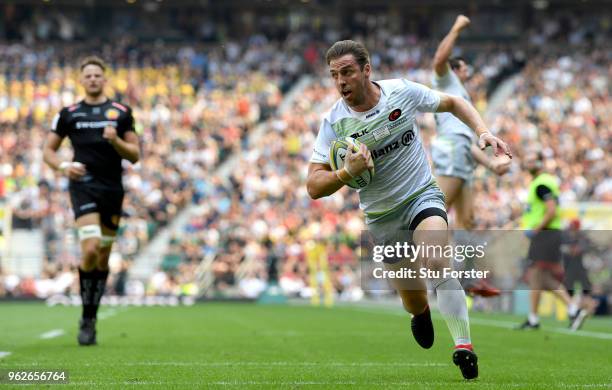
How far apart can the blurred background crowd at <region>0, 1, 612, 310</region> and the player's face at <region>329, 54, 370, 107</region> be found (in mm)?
15794

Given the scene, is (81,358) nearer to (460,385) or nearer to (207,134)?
(460,385)

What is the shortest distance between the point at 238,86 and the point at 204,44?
602cm

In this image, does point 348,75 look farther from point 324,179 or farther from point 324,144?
point 324,179

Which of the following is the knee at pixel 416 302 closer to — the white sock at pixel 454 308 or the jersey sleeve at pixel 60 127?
the white sock at pixel 454 308

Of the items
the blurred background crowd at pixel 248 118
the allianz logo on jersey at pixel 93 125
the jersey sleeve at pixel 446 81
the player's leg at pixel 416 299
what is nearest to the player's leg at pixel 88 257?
the allianz logo on jersey at pixel 93 125

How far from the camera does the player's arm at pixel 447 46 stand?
428 inches

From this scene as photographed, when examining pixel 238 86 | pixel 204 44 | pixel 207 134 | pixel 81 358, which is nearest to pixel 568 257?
pixel 81 358

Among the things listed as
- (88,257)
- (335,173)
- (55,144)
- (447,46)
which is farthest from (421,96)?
(55,144)

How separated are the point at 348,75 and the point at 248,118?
1255 inches

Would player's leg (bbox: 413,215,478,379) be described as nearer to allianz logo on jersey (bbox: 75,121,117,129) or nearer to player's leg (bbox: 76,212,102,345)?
player's leg (bbox: 76,212,102,345)

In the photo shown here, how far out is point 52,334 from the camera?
12.7 meters

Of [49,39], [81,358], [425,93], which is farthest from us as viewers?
[49,39]

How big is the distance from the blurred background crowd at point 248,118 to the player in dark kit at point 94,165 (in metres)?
13.4

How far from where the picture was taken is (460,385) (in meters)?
6.64
